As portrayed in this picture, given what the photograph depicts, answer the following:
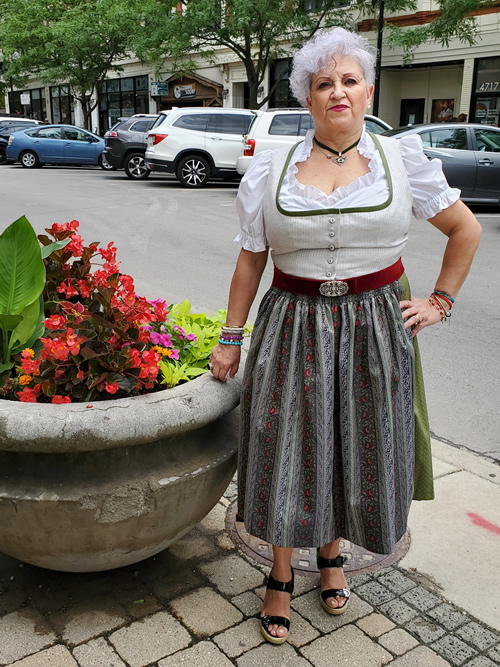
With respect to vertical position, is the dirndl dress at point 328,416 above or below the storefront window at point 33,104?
below

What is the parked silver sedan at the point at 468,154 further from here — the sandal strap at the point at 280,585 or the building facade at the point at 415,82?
the sandal strap at the point at 280,585

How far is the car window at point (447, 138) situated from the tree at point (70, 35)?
56.9ft

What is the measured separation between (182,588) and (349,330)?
3.66 ft

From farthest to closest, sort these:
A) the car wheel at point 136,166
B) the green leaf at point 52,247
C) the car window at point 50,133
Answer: the car window at point 50,133 → the car wheel at point 136,166 → the green leaf at point 52,247

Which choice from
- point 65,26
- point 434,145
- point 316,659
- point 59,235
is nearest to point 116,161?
point 434,145

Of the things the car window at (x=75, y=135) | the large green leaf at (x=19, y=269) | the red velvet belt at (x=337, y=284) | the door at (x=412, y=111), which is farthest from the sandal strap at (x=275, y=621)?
the door at (x=412, y=111)

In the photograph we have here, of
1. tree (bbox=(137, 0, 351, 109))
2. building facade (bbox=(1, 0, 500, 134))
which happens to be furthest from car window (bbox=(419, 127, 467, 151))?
tree (bbox=(137, 0, 351, 109))

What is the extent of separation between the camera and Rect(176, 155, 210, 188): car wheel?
1580 centimetres

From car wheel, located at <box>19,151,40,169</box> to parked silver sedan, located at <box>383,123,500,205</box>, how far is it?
13354 millimetres

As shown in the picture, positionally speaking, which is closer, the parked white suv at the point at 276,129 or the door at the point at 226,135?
the parked white suv at the point at 276,129

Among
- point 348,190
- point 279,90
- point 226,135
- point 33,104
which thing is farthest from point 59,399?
point 33,104

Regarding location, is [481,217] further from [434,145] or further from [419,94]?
[419,94]

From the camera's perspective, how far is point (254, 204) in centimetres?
223

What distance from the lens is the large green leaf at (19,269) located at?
2381 millimetres
